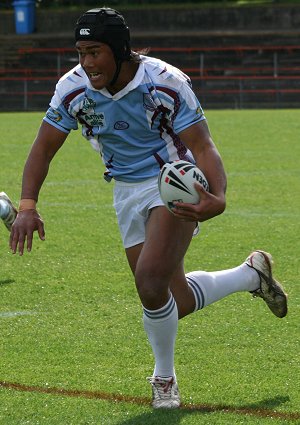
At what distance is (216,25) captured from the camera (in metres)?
37.2

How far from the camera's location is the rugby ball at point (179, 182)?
4.71 meters

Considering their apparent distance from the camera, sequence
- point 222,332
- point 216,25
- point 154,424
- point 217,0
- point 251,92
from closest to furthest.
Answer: point 154,424 < point 222,332 < point 251,92 < point 216,25 < point 217,0

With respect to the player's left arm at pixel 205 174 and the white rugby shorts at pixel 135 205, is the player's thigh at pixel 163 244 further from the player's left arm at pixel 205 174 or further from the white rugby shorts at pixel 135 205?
the player's left arm at pixel 205 174

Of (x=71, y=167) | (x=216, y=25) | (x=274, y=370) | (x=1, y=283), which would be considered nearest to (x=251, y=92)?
(x=216, y=25)

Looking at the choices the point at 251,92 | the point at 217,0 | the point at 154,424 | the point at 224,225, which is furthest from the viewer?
the point at 217,0

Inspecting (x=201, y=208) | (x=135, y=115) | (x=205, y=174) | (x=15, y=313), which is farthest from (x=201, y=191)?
(x=15, y=313)

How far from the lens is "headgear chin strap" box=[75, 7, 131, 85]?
4945mm

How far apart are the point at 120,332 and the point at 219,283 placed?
0.74 meters

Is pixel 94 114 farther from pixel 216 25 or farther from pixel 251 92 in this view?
pixel 216 25

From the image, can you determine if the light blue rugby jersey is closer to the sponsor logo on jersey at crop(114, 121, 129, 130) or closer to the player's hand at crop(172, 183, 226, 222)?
the sponsor logo on jersey at crop(114, 121, 129, 130)

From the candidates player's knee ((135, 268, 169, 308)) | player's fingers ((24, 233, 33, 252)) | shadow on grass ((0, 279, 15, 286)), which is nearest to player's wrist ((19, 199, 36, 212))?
player's fingers ((24, 233, 33, 252))

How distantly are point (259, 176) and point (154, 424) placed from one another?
9.60 m

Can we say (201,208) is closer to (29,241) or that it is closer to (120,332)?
(29,241)

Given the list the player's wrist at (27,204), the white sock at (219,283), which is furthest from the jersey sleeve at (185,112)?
the white sock at (219,283)
